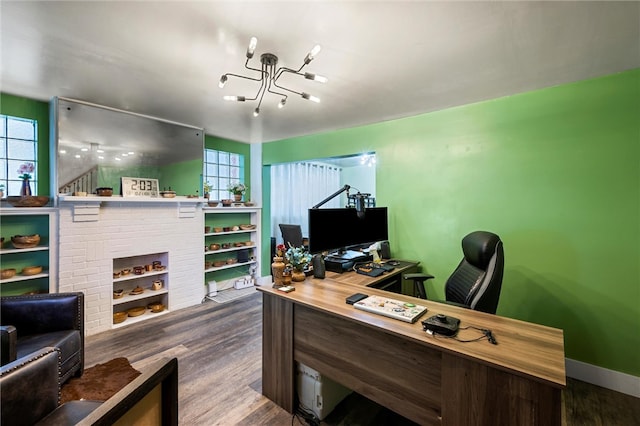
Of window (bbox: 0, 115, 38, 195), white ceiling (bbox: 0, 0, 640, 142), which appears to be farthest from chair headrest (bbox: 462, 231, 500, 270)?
window (bbox: 0, 115, 38, 195)

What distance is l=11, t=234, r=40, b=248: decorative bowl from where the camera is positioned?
8.18 feet

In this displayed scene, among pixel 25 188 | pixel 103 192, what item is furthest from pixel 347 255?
pixel 25 188

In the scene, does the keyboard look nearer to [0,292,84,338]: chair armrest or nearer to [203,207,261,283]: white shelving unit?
[0,292,84,338]: chair armrest

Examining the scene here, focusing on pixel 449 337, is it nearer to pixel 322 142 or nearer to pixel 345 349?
pixel 345 349

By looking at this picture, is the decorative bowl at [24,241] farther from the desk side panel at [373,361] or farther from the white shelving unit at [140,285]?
the desk side panel at [373,361]

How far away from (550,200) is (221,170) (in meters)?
4.30

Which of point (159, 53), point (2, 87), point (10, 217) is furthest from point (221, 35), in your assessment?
point (10, 217)

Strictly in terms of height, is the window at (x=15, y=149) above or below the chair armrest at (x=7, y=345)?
above

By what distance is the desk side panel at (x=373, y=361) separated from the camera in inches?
49.8

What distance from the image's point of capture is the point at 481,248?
1.86 meters

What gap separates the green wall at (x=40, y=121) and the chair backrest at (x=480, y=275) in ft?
13.6

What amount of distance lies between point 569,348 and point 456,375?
1.95 metres

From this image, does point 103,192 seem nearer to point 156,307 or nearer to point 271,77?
point 156,307

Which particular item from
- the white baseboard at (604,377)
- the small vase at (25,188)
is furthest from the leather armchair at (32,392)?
the white baseboard at (604,377)
